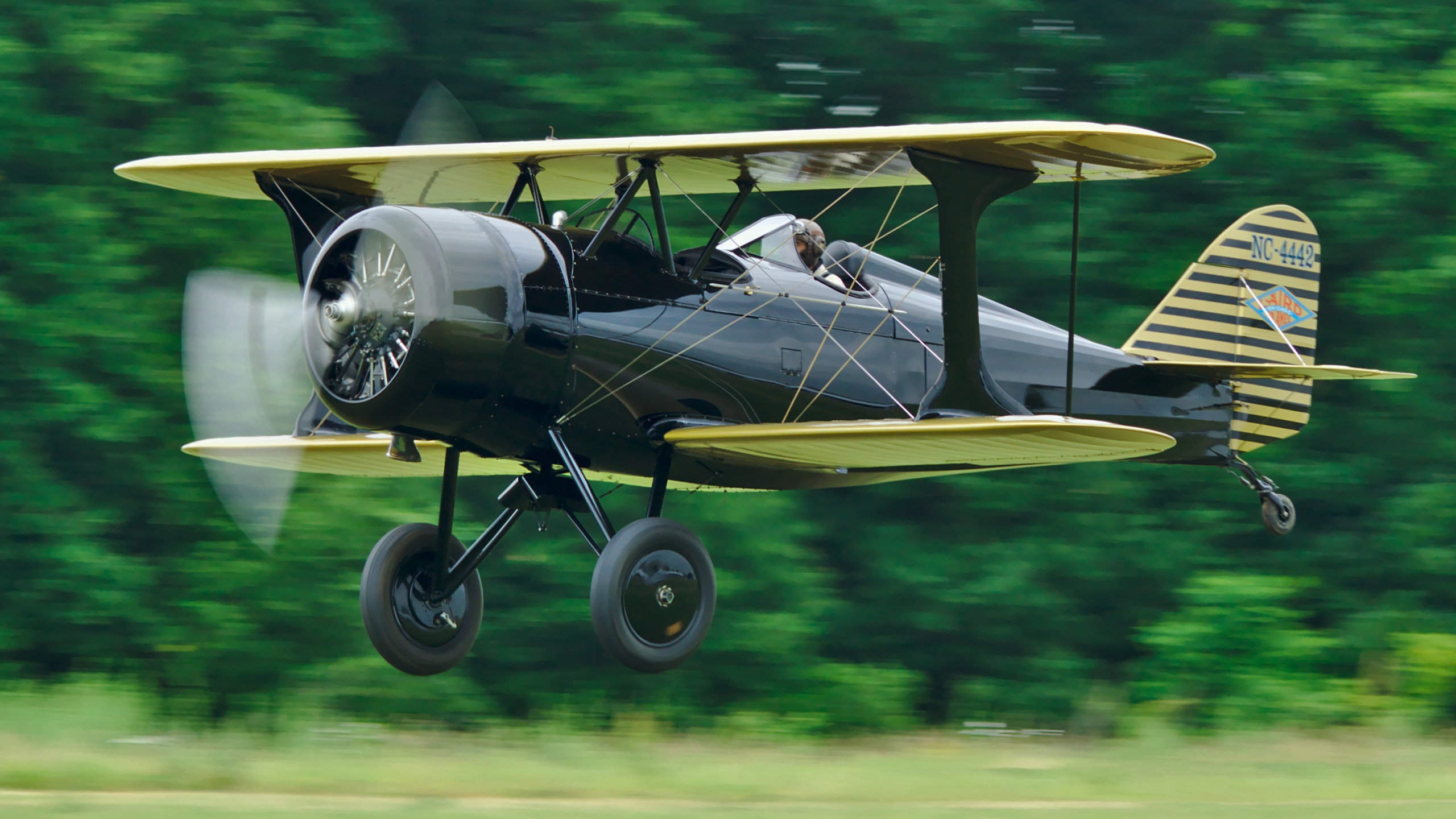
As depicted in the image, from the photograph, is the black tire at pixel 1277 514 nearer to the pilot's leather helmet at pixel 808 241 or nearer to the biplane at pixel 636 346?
the biplane at pixel 636 346

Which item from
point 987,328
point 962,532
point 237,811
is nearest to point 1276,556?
point 962,532

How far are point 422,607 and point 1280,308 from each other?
610 centimetres

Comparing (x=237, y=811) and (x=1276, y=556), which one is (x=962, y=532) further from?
(x=237, y=811)

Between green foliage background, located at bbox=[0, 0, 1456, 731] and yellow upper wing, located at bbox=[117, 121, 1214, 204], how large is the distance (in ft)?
12.9

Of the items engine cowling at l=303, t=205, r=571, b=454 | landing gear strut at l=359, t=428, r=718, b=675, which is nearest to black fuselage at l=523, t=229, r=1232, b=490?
engine cowling at l=303, t=205, r=571, b=454

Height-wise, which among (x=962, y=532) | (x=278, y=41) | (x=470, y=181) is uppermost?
(x=278, y=41)

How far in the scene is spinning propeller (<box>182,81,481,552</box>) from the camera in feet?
20.5

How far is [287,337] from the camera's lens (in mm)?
7371

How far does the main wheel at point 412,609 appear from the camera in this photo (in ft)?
22.2

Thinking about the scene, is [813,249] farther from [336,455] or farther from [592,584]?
[336,455]

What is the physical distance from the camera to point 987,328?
8.41m

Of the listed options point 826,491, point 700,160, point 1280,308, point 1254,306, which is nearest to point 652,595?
point 700,160

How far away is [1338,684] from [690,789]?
7470 millimetres

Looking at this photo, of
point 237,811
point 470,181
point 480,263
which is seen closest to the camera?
point 480,263
